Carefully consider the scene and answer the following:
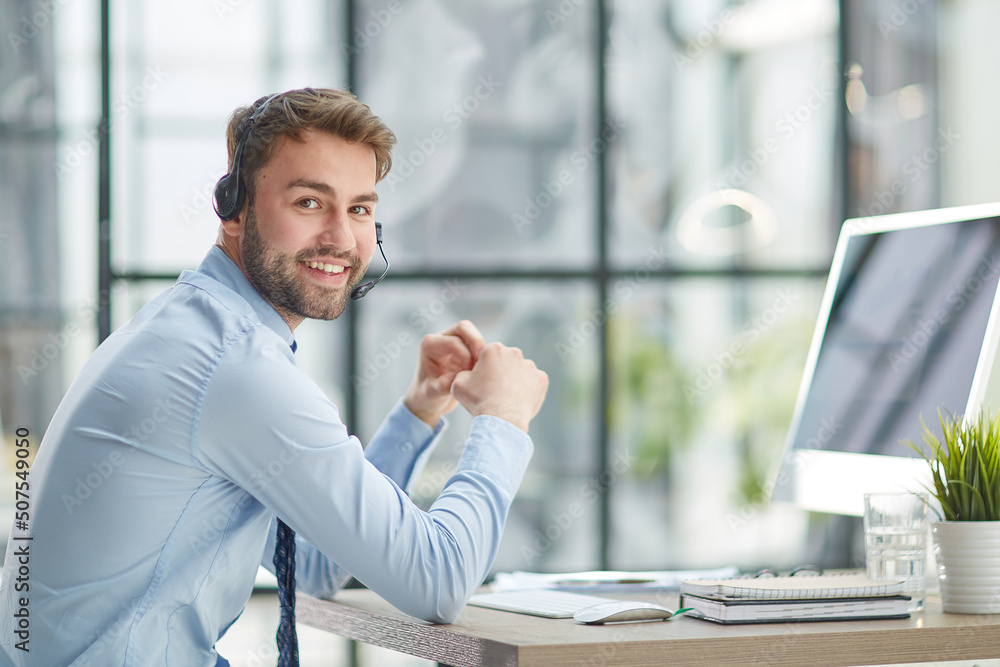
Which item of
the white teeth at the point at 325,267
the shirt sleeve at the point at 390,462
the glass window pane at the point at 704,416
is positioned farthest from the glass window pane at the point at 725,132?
the white teeth at the point at 325,267

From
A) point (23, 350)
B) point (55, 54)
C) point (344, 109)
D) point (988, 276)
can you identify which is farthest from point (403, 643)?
point (55, 54)

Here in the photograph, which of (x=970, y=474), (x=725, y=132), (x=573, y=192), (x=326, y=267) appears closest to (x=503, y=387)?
(x=326, y=267)

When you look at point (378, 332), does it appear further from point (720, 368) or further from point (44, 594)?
point (44, 594)

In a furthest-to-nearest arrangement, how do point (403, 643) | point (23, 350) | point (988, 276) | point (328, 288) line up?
point (23, 350) < point (988, 276) < point (328, 288) < point (403, 643)

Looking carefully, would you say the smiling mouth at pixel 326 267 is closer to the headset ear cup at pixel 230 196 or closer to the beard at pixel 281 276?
the beard at pixel 281 276

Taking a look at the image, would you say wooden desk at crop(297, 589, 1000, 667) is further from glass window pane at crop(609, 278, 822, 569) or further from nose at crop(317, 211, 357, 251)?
glass window pane at crop(609, 278, 822, 569)

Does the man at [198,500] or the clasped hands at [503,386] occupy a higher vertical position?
the clasped hands at [503,386]

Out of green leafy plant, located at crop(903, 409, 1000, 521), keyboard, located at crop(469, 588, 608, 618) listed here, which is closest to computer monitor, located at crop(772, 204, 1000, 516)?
green leafy plant, located at crop(903, 409, 1000, 521)

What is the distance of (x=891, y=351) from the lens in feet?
6.64

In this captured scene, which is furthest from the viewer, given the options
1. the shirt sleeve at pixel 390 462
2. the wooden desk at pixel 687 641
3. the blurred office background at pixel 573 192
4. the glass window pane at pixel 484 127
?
the glass window pane at pixel 484 127

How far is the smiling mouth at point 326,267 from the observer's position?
1.57 meters

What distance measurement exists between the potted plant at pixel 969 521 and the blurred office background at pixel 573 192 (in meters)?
1.85

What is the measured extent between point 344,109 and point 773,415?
2.37m

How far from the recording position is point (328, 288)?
5.22 feet
